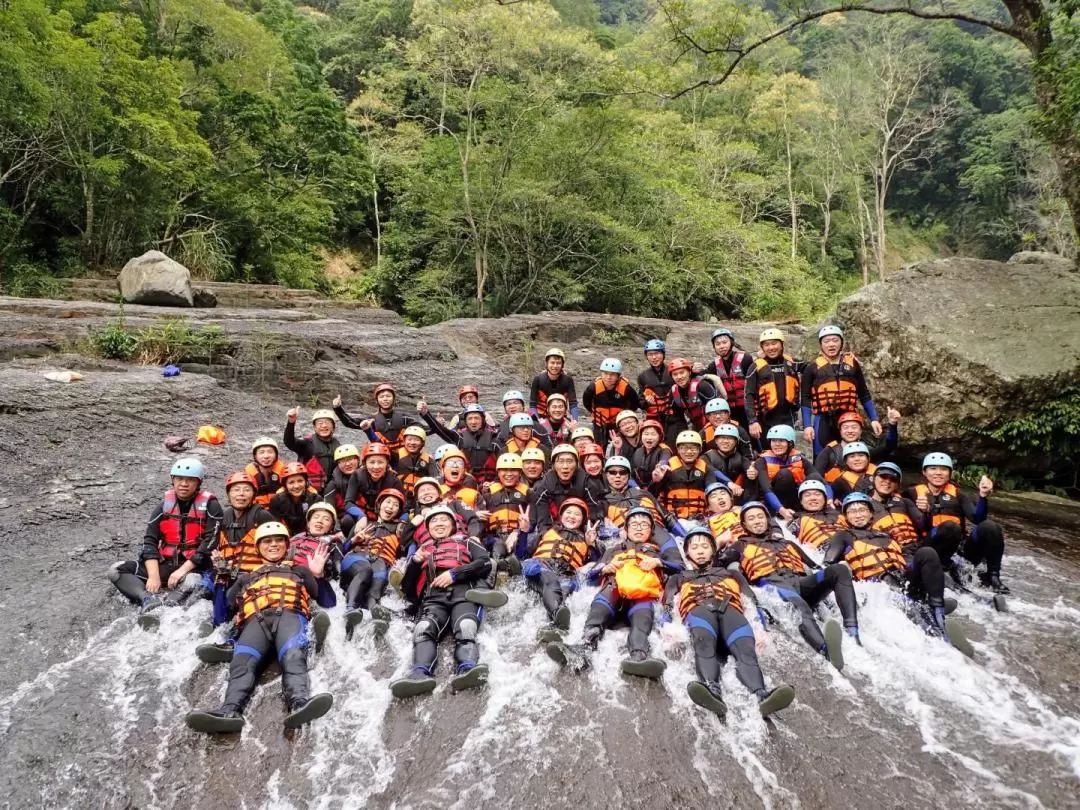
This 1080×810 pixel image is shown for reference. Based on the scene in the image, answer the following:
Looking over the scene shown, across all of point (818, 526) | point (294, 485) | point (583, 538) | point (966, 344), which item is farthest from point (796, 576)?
point (966, 344)

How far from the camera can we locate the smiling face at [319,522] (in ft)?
20.2

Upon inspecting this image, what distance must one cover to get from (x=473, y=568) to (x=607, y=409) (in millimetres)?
4150

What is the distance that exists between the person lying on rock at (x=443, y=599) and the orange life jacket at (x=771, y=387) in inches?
181

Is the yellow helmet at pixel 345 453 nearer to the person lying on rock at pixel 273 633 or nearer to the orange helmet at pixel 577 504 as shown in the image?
the person lying on rock at pixel 273 633

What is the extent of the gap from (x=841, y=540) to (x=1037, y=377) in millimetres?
5955

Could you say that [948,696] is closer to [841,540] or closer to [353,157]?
[841,540]

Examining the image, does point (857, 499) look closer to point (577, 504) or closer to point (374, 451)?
point (577, 504)

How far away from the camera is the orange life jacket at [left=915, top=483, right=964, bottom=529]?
651cm

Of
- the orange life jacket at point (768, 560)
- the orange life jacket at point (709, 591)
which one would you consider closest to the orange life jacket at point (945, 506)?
the orange life jacket at point (768, 560)

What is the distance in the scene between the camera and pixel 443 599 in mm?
5543

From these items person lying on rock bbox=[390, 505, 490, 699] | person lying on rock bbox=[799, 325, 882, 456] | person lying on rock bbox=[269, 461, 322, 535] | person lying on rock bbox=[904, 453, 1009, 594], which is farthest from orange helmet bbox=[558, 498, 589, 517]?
person lying on rock bbox=[799, 325, 882, 456]

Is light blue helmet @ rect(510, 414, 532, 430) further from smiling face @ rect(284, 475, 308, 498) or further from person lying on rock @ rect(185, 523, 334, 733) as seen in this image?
person lying on rock @ rect(185, 523, 334, 733)

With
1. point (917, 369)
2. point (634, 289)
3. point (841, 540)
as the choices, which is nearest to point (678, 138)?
point (634, 289)

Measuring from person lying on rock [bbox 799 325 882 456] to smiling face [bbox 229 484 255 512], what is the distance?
656 centimetres
